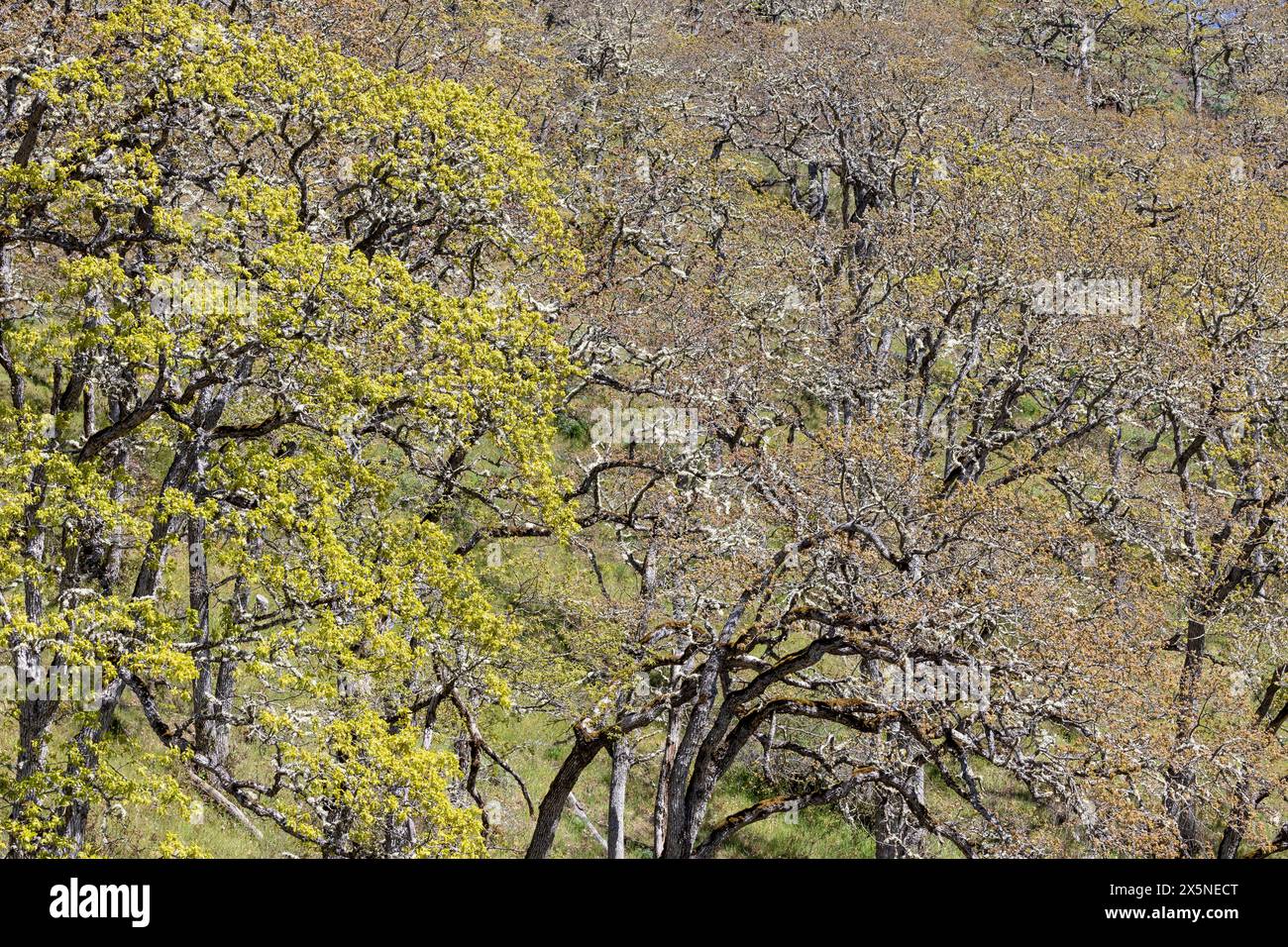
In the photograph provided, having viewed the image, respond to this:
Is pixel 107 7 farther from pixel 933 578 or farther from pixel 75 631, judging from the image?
pixel 933 578

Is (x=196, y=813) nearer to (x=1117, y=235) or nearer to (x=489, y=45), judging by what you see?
(x=1117, y=235)

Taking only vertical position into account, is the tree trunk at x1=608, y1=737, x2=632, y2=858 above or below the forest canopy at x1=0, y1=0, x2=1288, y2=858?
below

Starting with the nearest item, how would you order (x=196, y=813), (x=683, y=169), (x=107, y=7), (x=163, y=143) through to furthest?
(x=196, y=813) → (x=163, y=143) → (x=107, y=7) → (x=683, y=169)

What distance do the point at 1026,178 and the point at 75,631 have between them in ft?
105

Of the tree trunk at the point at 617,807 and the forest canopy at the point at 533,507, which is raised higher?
the forest canopy at the point at 533,507

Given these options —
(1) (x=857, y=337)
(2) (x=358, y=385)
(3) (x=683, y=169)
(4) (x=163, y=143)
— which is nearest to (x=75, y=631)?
(2) (x=358, y=385)

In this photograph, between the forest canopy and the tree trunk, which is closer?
the forest canopy

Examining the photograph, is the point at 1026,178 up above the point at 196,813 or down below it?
above

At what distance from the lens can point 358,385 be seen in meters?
16.1

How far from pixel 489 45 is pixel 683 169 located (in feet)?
28.0

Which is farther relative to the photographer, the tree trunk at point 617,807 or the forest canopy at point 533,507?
the tree trunk at point 617,807
